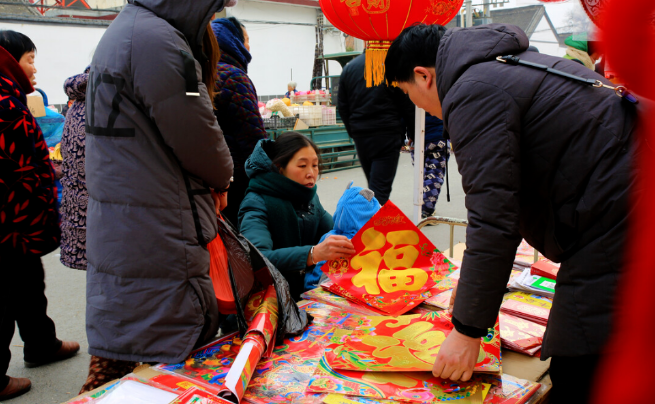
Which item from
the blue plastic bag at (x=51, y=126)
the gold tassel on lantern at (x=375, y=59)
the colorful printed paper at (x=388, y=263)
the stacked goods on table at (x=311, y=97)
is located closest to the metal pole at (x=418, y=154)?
the gold tassel on lantern at (x=375, y=59)

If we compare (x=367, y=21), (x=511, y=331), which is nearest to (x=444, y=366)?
(x=511, y=331)

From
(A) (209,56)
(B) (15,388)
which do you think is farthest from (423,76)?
(B) (15,388)

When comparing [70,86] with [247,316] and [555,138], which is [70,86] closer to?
[247,316]

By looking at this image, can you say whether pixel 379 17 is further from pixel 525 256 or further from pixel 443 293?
pixel 443 293

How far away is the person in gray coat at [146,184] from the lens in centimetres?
108

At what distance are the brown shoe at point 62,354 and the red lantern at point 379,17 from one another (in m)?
2.06

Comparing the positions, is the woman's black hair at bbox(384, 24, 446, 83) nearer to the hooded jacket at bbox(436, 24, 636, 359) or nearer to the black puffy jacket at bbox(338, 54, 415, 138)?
the hooded jacket at bbox(436, 24, 636, 359)

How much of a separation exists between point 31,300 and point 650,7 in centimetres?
245

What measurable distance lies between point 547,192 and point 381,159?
107 inches

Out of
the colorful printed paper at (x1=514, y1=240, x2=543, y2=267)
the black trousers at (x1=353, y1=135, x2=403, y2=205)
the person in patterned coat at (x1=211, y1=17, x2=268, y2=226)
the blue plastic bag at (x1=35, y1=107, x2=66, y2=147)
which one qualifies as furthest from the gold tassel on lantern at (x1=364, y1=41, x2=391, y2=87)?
the blue plastic bag at (x1=35, y1=107, x2=66, y2=147)

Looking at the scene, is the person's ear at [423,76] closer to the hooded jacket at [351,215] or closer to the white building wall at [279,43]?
the hooded jacket at [351,215]

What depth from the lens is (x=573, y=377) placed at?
0.95 metres

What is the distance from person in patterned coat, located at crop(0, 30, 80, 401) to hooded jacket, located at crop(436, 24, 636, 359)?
1652mm

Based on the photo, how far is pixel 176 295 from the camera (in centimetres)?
111
